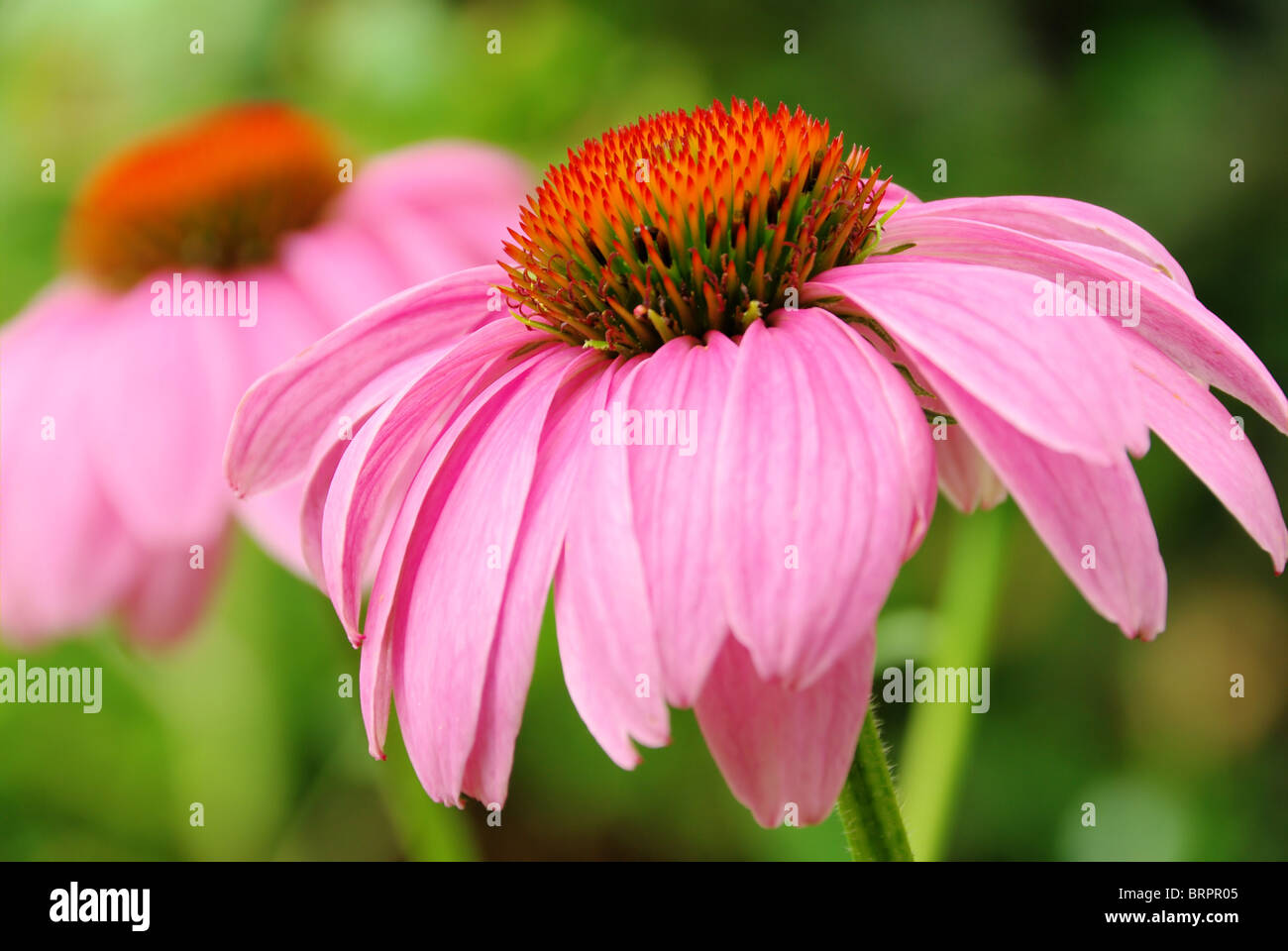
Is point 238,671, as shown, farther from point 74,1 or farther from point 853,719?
point 853,719

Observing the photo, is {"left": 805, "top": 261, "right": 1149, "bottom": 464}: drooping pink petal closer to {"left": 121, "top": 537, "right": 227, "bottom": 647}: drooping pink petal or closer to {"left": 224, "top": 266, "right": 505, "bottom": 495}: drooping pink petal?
{"left": 224, "top": 266, "right": 505, "bottom": 495}: drooping pink petal

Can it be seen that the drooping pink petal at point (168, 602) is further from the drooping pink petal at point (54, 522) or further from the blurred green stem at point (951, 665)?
the blurred green stem at point (951, 665)

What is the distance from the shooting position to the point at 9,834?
119 centimetres

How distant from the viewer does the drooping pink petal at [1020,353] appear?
327mm

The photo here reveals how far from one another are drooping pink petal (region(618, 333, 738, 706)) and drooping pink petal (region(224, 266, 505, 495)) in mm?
147

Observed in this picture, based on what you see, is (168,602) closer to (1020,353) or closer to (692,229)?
(692,229)

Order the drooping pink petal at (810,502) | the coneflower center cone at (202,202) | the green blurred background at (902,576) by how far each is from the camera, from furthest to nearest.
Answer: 1. the green blurred background at (902,576)
2. the coneflower center cone at (202,202)
3. the drooping pink petal at (810,502)

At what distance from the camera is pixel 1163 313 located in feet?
1.38

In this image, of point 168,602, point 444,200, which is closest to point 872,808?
point 168,602

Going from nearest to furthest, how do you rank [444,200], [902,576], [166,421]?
1. [166,421]
2. [444,200]
3. [902,576]

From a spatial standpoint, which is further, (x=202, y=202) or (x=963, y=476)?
(x=202, y=202)
